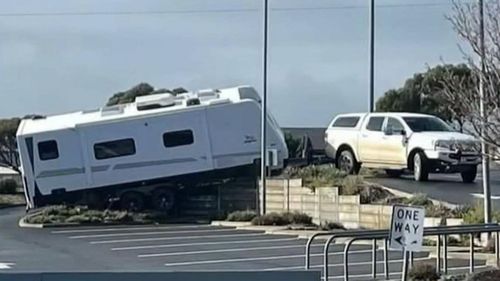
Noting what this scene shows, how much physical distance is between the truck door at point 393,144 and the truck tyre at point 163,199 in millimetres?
9315

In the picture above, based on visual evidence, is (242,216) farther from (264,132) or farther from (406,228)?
(406,228)

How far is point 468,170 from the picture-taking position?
107 feet

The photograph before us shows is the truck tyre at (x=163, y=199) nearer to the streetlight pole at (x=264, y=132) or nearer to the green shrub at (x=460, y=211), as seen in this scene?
the streetlight pole at (x=264, y=132)

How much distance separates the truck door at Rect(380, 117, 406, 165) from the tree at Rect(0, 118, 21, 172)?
41.5 metres

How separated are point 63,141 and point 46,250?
1157cm

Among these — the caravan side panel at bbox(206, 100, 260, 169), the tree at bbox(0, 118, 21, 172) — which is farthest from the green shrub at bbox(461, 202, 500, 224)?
the tree at bbox(0, 118, 21, 172)

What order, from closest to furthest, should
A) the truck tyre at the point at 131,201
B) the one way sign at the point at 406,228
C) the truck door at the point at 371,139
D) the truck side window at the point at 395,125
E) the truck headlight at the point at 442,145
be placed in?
the one way sign at the point at 406,228, the truck headlight at the point at 442,145, the truck side window at the point at 395,125, the truck door at the point at 371,139, the truck tyre at the point at 131,201

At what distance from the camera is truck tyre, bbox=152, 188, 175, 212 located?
40.2 meters

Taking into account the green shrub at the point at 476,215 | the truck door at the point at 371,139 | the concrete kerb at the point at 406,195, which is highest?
the truck door at the point at 371,139

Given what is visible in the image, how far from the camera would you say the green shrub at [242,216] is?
117ft

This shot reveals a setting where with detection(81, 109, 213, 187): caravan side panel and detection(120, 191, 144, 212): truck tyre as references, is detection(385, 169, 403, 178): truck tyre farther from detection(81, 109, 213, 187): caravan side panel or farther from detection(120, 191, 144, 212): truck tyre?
detection(120, 191, 144, 212): truck tyre

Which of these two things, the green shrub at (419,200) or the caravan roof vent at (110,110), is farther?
the caravan roof vent at (110,110)

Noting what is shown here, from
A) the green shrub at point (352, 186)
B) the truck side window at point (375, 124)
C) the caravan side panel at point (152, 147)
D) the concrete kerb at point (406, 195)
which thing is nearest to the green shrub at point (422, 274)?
the concrete kerb at point (406, 195)

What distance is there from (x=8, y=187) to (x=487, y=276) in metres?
45.9
